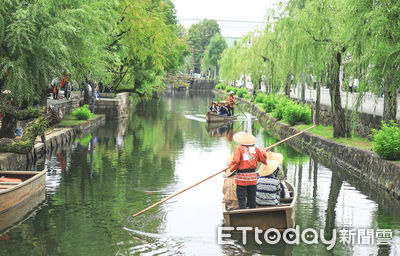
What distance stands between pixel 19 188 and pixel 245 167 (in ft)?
15.3

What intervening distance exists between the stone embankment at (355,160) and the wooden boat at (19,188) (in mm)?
8600

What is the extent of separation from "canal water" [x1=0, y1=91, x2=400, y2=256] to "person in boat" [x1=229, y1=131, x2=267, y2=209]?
0.73 metres

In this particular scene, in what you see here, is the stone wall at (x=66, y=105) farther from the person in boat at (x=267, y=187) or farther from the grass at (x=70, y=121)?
the person in boat at (x=267, y=187)

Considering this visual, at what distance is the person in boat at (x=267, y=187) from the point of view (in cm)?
1060

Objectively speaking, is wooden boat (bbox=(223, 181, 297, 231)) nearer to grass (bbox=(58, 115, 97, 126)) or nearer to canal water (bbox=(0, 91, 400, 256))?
canal water (bbox=(0, 91, 400, 256))

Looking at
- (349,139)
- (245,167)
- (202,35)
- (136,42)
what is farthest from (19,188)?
(202,35)

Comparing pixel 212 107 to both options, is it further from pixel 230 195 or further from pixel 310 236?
pixel 310 236

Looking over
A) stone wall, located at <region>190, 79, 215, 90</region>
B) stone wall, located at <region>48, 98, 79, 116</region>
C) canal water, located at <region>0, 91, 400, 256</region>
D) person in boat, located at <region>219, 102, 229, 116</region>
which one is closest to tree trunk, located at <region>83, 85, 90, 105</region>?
stone wall, located at <region>48, 98, 79, 116</region>

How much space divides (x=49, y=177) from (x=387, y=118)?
32.9ft

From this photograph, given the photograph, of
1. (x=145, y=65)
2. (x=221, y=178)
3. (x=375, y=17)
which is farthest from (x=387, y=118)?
(x=145, y=65)

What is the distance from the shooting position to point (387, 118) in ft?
56.9

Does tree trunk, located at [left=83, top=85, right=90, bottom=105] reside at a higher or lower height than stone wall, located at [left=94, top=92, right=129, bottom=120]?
higher

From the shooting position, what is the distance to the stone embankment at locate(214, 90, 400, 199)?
48.7 ft

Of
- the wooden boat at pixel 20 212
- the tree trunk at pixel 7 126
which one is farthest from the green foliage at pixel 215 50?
the wooden boat at pixel 20 212
